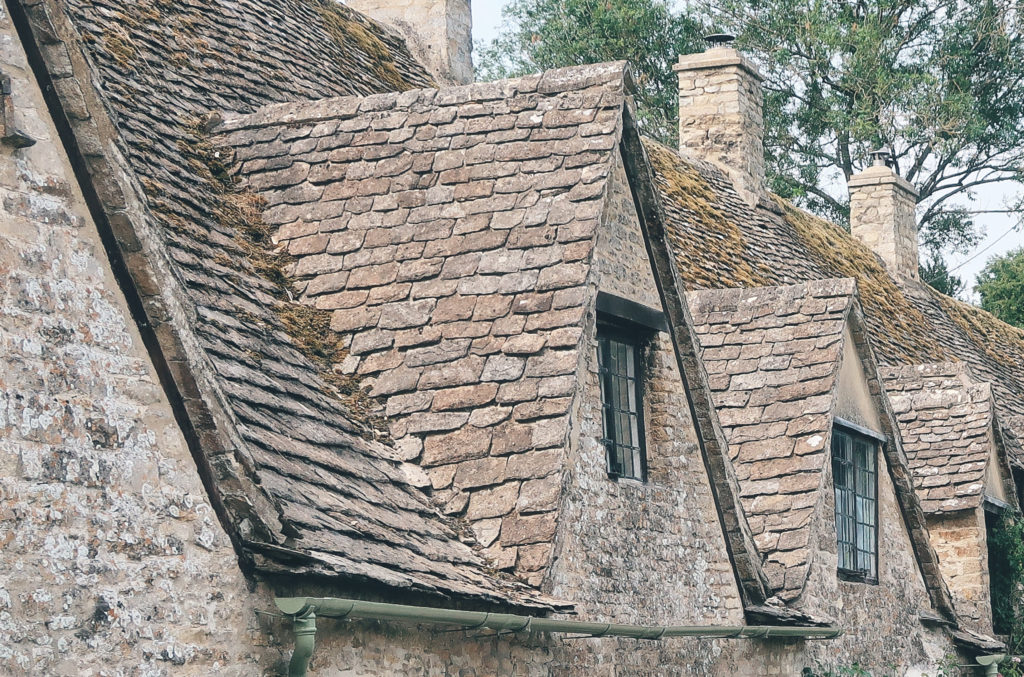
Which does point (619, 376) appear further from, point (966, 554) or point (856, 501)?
point (966, 554)

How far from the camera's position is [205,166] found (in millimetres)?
10078

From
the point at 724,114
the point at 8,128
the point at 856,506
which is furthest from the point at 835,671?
the point at 724,114

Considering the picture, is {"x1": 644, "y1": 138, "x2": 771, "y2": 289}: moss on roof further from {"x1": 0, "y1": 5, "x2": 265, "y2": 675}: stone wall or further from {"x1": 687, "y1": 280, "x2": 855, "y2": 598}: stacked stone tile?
{"x1": 0, "y1": 5, "x2": 265, "y2": 675}: stone wall

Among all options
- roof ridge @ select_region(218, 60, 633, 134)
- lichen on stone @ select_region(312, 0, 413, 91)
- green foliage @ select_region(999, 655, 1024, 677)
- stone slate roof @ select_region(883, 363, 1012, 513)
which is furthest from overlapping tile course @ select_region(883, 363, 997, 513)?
roof ridge @ select_region(218, 60, 633, 134)

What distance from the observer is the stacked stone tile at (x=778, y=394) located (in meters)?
12.3

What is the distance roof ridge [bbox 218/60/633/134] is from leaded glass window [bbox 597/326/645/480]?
1561mm

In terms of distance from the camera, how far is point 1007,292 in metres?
37.4

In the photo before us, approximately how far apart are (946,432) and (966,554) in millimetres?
1329

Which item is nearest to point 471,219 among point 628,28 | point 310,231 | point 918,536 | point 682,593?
point 310,231

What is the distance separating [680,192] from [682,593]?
8382mm

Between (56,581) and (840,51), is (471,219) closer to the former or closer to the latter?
(56,581)

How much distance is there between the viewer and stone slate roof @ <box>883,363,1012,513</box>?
57.5ft

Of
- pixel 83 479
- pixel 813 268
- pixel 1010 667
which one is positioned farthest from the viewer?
pixel 813 268

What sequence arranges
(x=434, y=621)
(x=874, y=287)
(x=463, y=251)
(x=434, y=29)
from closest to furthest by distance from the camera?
(x=434, y=621)
(x=463, y=251)
(x=434, y=29)
(x=874, y=287)
